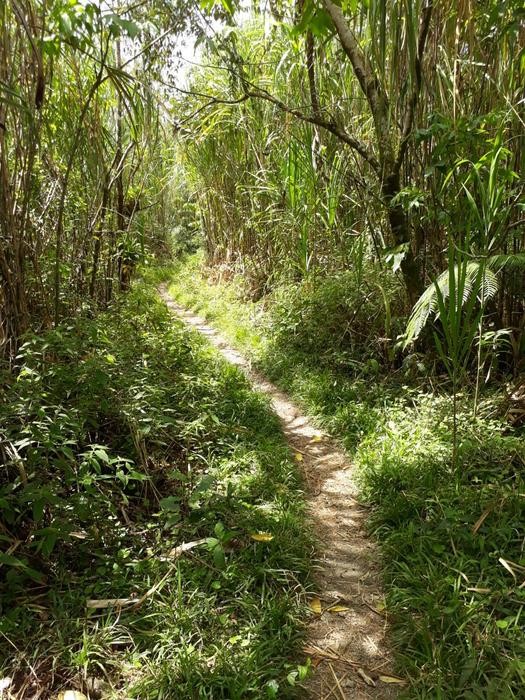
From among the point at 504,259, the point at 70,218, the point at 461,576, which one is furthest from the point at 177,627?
the point at 70,218

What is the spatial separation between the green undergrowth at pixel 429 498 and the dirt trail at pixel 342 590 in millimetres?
78

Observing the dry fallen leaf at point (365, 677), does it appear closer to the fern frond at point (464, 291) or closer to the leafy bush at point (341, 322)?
the fern frond at point (464, 291)

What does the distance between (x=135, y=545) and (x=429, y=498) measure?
1.40m

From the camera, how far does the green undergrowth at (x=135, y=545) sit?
1.53m

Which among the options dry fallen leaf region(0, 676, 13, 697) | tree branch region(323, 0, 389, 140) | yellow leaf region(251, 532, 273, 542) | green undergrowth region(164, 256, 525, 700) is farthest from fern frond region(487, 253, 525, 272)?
dry fallen leaf region(0, 676, 13, 697)

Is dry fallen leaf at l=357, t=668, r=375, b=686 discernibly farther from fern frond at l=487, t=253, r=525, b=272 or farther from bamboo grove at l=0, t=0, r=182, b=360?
bamboo grove at l=0, t=0, r=182, b=360

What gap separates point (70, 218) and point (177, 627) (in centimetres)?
307

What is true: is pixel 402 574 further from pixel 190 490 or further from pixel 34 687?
pixel 34 687

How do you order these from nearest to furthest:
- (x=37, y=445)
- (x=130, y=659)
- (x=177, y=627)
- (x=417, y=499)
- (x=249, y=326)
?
(x=130, y=659) → (x=177, y=627) → (x=37, y=445) → (x=417, y=499) → (x=249, y=326)

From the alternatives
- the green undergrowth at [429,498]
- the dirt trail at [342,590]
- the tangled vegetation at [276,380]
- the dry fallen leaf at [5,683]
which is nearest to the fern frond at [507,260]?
the tangled vegetation at [276,380]

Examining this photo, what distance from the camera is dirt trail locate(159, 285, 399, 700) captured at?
5.16 feet

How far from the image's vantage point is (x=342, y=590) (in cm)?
195

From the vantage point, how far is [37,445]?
6.64 feet

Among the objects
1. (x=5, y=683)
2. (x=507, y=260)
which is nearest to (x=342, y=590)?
(x=5, y=683)
